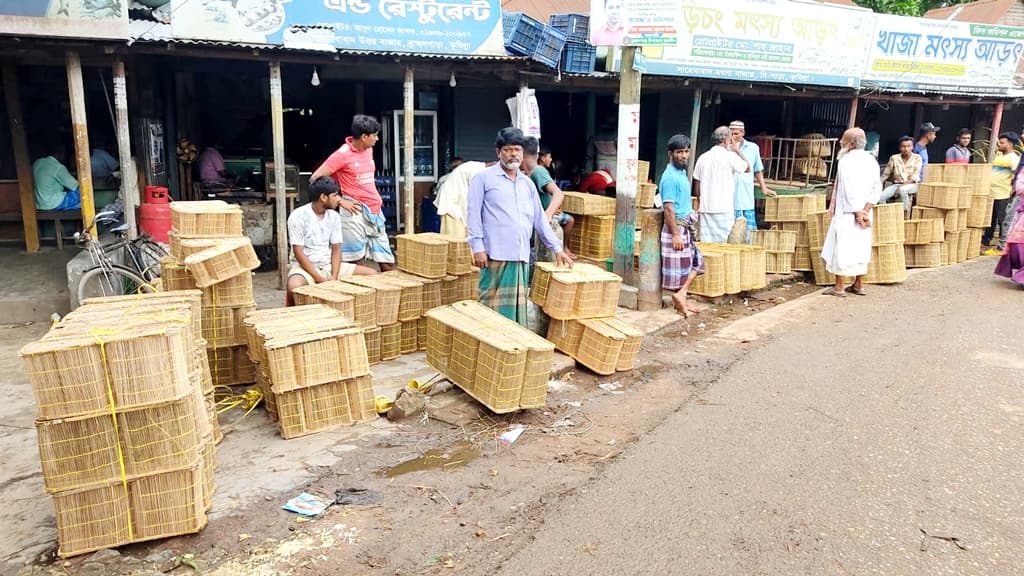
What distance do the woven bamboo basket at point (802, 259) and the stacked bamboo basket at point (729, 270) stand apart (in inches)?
57.0

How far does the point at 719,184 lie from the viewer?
378 inches

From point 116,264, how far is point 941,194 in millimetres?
11472

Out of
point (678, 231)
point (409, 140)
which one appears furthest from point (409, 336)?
point (409, 140)

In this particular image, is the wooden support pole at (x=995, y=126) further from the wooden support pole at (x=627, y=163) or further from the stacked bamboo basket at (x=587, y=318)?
the stacked bamboo basket at (x=587, y=318)

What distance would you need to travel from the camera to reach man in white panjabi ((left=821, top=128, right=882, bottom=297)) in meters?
9.22

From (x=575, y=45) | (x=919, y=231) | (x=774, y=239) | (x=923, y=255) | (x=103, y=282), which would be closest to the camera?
(x=103, y=282)

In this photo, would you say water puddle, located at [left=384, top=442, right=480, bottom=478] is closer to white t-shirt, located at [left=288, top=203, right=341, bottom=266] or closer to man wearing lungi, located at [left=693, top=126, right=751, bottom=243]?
white t-shirt, located at [left=288, top=203, right=341, bottom=266]

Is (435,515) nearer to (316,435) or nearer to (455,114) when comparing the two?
(316,435)

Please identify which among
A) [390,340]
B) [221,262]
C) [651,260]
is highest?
[221,262]

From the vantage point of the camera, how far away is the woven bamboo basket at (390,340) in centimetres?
698

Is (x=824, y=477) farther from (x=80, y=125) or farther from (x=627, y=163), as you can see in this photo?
(x=80, y=125)

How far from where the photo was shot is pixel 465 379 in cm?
582

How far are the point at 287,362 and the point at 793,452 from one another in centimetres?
338

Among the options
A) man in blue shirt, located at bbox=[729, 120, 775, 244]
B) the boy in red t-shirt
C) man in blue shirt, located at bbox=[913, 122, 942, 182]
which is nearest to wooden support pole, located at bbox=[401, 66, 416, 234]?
the boy in red t-shirt
